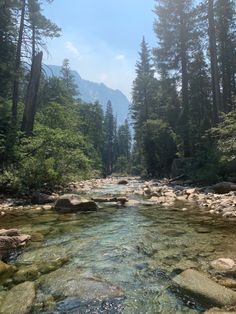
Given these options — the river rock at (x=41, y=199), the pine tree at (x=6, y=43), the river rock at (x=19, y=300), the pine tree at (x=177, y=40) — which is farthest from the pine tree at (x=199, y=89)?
the river rock at (x=19, y=300)

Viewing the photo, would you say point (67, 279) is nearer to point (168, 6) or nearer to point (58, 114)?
point (58, 114)

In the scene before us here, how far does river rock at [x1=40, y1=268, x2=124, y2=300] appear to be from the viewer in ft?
13.6

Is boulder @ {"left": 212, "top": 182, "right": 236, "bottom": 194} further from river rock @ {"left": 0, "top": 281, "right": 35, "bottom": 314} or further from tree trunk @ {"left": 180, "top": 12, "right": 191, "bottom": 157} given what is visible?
river rock @ {"left": 0, "top": 281, "right": 35, "bottom": 314}

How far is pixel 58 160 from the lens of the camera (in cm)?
1465

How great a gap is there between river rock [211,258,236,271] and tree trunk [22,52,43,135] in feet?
45.5

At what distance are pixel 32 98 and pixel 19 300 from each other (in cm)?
1562

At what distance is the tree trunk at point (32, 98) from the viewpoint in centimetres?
1786

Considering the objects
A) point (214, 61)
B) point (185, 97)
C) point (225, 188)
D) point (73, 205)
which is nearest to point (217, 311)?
point (73, 205)

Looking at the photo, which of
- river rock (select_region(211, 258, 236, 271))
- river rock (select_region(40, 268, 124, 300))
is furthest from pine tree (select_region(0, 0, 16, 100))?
river rock (select_region(211, 258, 236, 271))

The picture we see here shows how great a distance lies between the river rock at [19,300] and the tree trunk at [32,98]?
13.7m

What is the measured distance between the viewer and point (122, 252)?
598cm

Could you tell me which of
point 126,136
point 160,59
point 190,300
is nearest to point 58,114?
point 160,59

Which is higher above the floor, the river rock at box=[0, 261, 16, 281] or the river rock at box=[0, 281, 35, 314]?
the river rock at box=[0, 261, 16, 281]

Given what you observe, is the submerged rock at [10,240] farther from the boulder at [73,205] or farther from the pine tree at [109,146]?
the pine tree at [109,146]
